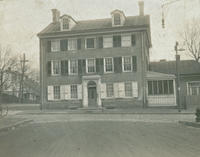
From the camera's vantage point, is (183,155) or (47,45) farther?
(47,45)

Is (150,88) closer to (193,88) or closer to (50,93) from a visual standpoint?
(193,88)

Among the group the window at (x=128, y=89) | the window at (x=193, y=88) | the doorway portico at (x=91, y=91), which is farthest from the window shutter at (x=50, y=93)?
the window at (x=193, y=88)

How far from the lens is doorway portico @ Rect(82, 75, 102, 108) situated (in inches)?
1083

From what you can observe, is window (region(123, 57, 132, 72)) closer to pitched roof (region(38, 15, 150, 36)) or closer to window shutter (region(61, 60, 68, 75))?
pitched roof (region(38, 15, 150, 36))

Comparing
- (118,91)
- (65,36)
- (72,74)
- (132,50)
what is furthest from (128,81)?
(65,36)

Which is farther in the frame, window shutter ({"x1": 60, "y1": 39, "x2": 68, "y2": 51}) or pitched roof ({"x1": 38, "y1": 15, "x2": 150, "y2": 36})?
window shutter ({"x1": 60, "y1": 39, "x2": 68, "y2": 51})

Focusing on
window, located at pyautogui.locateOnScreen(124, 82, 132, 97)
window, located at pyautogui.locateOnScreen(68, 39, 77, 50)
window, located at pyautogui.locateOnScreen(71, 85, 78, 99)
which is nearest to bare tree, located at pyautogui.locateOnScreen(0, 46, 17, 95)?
window, located at pyautogui.locateOnScreen(68, 39, 77, 50)

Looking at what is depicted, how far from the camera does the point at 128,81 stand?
27219 millimetres

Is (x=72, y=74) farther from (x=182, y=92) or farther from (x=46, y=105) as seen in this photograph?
(x=182, y=92)

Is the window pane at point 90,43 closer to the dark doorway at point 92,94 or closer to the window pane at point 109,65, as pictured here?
the window pane at point 109,65

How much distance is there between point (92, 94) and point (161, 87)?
6968 millimetres

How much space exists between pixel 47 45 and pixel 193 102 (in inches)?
634

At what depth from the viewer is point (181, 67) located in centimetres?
3144

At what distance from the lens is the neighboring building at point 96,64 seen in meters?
27.1
